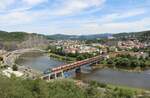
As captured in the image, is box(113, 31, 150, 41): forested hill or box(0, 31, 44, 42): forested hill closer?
box(113, 31, 150, 41): forested hill

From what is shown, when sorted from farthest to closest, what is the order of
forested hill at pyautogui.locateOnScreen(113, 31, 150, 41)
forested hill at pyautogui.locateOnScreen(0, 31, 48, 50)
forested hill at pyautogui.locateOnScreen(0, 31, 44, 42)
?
forested hill at pyautogui.locateOnScreen(0, 31, 44, 42) → forested hill at pyautogui.locateOnScreen(0, 31, 48, 50) → forested hill at pyautogui.locateOnScreen(113, 31, 150, 41)

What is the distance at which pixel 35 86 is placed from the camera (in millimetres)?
13305

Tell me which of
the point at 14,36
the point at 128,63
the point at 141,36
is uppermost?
the point at 14,36

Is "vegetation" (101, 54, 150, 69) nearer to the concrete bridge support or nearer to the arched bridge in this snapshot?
the arched bridge

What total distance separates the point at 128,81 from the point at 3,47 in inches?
2153

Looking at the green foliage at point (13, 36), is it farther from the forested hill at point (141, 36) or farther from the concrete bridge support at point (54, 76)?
the concrete bridge support at point (54, 76)

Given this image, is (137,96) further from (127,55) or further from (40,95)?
(127,55)

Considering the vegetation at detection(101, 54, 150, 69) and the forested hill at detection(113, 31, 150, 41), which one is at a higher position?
the forested hill at detection(113, 31, 150, 41)

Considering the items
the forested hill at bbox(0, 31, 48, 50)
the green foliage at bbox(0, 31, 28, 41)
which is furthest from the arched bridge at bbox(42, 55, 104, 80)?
the green foliage at bbox(0, 31, 28, 41)

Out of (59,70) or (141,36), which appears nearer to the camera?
(59,70)

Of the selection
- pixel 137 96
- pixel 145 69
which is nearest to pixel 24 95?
pixel 137 96

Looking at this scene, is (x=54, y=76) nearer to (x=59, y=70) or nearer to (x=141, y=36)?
(x=59, y=70)

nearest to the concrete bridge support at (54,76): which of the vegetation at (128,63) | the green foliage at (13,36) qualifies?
the vegetation at (128,63)

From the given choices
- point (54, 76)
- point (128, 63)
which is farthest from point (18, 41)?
point (54, 76)
